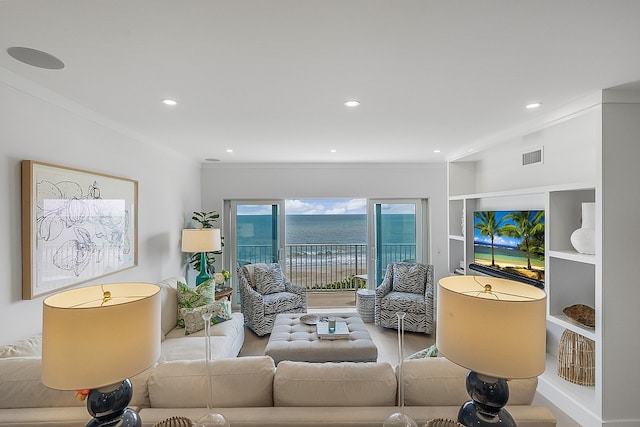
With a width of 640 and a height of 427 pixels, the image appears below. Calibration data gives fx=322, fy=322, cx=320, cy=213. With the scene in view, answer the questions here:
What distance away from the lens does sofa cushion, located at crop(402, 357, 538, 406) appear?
5.09 feet

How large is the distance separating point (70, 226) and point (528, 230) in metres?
3.99

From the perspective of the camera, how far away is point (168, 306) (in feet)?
10.8

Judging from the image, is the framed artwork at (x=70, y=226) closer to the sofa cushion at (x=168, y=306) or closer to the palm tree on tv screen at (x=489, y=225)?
the sofa cushion at (x=168, y=306)

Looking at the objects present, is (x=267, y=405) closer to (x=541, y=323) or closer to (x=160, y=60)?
(x=541, y=323)

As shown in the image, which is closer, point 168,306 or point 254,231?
point 168,306

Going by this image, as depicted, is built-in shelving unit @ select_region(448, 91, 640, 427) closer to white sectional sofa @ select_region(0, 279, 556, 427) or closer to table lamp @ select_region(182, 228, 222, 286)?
white sectional sofa @ select_region(0, 279, 556, 427)

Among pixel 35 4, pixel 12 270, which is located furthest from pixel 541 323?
pixel 12 270

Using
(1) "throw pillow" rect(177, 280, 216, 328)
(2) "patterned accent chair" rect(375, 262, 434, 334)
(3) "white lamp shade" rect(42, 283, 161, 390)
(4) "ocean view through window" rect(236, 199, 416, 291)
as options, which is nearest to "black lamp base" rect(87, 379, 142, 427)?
(3) "white lamp shade" rect(42, 283, 161, 390)

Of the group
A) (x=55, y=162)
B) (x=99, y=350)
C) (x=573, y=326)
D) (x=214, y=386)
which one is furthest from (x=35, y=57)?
(x=573, y=326)

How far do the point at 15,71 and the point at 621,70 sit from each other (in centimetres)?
360

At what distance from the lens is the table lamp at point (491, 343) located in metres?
1.16

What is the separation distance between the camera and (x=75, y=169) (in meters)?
2.41

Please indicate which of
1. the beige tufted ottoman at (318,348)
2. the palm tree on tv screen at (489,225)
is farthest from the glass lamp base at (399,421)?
the palm tree on tv screen at (489,225)

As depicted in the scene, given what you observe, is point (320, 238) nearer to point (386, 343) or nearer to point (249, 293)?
point (249, 293)
